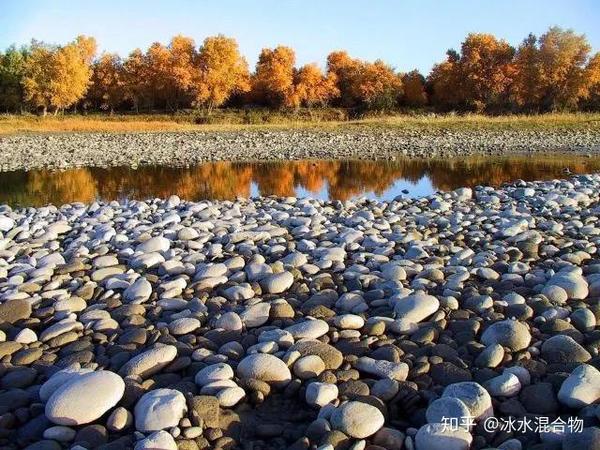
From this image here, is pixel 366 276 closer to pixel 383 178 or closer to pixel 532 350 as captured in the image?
pixel 532 350

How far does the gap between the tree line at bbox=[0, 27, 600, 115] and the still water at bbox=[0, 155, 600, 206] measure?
30831 millimetres

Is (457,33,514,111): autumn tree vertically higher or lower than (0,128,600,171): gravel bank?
higher

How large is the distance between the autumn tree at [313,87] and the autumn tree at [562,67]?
1774 cm

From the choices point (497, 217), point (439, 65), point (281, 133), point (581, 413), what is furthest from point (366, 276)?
point (439, 65)

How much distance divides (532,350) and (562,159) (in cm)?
1440

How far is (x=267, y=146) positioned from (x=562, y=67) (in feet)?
109

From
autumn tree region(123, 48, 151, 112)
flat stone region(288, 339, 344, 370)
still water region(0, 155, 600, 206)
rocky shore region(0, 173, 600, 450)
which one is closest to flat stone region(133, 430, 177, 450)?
rocky shore region(0, 173, 600, 450)

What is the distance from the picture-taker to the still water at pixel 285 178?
10.8m

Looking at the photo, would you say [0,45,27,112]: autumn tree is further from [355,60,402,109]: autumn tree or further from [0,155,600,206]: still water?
[0,155,600,206]: still water

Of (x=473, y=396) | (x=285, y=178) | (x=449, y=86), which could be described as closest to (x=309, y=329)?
(x=473, y=396)

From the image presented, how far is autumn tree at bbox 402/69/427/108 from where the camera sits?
165 feet

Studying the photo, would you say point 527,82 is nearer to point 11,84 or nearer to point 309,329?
point 11,84

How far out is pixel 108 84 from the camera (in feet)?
170

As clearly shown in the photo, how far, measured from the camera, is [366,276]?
4.38 meters
